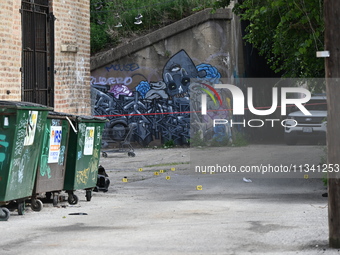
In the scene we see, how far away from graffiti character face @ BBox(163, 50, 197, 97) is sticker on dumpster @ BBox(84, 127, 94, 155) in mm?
13784

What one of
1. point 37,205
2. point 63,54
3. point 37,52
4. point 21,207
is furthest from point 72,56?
point 21,207

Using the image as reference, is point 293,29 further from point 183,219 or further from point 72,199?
point 72,199

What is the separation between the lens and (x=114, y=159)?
2252 cm

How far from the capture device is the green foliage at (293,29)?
12.3 m

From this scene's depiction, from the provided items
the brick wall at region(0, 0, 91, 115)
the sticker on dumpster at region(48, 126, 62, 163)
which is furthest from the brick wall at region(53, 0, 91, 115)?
the sticker on dumpster at region(48, 126, 62, 163)

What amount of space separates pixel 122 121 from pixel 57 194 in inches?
Result: 580

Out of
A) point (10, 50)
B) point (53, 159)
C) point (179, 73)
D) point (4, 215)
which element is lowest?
point (4, 215)

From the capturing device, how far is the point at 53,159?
38.8ft

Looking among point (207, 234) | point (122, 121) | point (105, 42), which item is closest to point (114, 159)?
point (122, 121)

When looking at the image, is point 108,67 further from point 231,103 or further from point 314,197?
point 314,197

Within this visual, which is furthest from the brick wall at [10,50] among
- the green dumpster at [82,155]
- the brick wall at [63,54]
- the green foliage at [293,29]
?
the green foliage at [293,29]

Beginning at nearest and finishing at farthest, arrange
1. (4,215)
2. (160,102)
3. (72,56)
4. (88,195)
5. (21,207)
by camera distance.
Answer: (4,215)
(21,207)
(88,195)
(72,56)
(160,102)

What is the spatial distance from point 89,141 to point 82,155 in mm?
405

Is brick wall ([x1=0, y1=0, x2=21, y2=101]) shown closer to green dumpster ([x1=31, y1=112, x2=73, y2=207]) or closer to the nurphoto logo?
green dumpster ([x1=31, y1=112, x2=73, y2=207])
